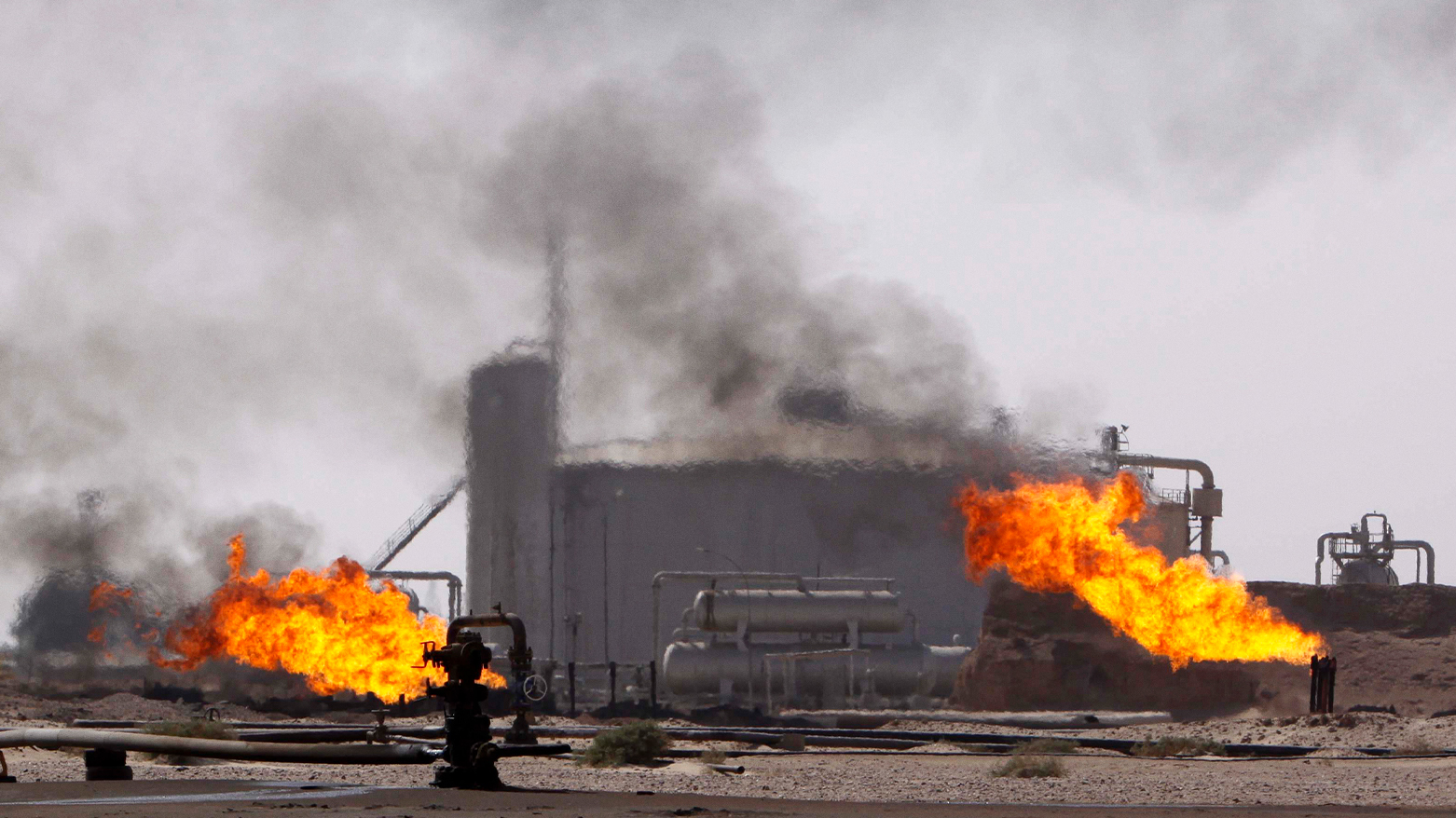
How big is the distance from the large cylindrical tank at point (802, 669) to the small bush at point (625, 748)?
23.1 meters

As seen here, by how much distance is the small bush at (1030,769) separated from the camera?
28.2 meters

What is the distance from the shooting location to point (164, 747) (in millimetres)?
22781

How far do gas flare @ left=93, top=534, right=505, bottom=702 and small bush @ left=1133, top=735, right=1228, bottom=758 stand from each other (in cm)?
1614

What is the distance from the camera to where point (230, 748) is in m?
22.7

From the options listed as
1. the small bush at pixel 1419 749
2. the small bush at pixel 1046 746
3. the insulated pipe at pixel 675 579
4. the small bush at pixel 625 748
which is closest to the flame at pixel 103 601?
the insulated pipe at pixel 675 579

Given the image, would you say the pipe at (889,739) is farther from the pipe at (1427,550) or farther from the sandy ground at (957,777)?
the pipe at (1427,550)

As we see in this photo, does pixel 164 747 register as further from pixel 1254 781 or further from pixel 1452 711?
pixel 1452 711

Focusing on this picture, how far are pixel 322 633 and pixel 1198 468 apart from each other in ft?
137

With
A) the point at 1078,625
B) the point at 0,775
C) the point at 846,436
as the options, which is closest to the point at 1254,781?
the point at 0,775

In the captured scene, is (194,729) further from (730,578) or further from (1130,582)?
(730,578)

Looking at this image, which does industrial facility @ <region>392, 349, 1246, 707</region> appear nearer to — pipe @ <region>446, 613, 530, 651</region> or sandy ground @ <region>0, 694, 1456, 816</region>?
sandy ground @ <region>0, 694, 1456, 816</region>

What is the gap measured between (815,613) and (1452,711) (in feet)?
67.3

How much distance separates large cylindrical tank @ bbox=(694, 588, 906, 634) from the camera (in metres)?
55.1

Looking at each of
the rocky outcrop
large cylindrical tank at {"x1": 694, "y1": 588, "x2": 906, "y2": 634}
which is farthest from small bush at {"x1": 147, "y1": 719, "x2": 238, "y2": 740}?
the rocky outcrop
